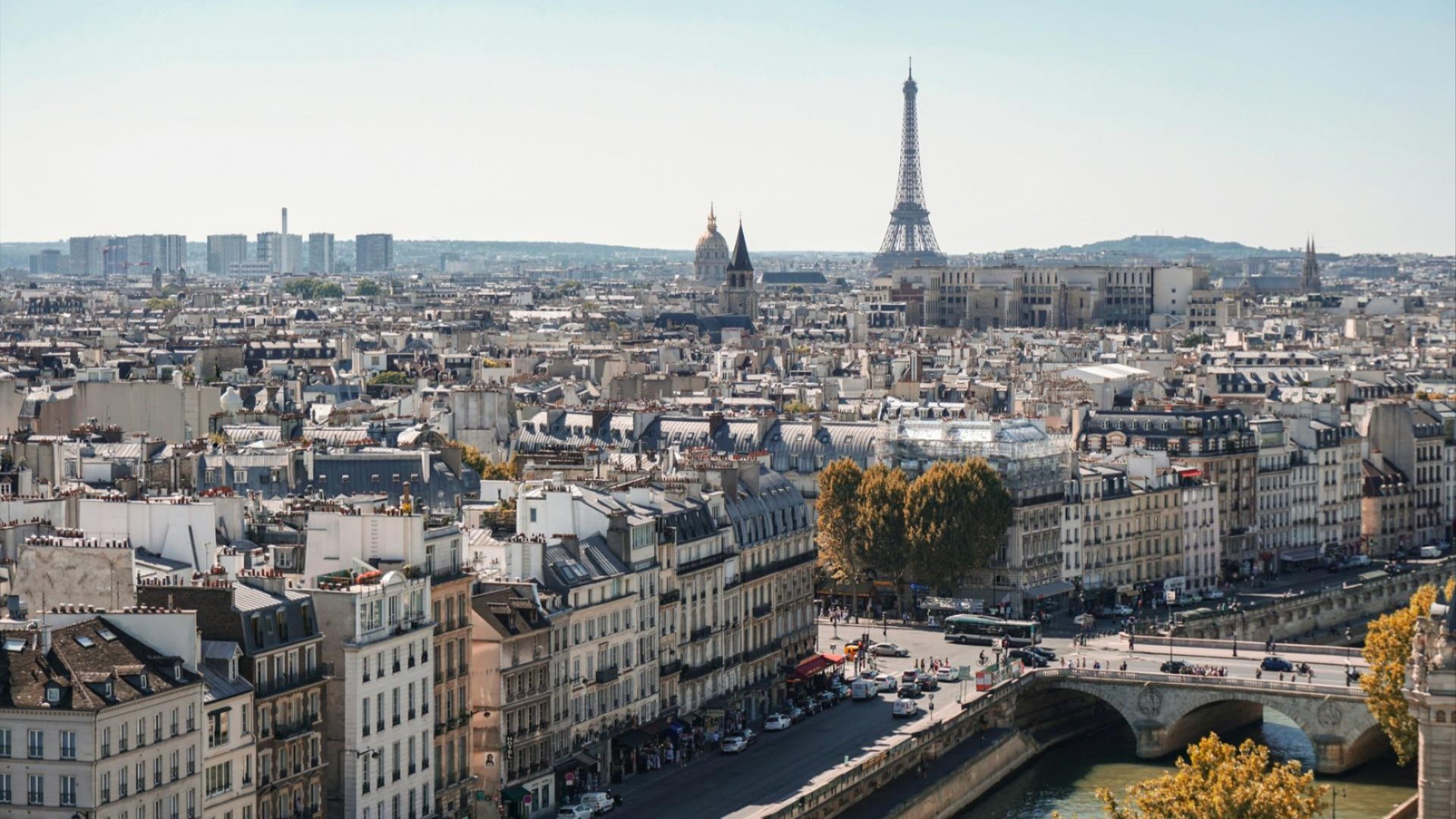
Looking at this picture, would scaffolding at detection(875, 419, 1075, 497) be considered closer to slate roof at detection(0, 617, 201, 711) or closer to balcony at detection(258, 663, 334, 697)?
balcony at detection(258, 663, 334, 697)

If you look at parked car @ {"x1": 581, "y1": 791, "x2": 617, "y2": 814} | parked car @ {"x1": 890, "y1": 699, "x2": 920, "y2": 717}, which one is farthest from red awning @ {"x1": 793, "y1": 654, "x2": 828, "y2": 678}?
parked car @ {"x1": 581, "y1": 791, "x2": 617, "y2": 814}

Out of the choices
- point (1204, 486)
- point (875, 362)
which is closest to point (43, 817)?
point (1204, 486)

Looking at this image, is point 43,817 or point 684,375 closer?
point 43,817

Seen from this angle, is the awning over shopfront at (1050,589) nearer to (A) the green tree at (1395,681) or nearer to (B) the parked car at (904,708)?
(B) the parked car at (904,708)

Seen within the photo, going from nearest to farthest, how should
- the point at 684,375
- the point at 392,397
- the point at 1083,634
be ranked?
the point at 1083,634, the point at 392,397, the point at 684,375

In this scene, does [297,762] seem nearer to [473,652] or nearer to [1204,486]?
[473,652]

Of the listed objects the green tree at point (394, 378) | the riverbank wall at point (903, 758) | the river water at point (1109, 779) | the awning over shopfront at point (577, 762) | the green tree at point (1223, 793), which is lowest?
the river water at point (1109, 779)

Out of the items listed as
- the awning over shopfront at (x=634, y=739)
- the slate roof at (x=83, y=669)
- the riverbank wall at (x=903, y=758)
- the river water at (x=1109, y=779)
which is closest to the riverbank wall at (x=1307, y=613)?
the river water at (x=1109, y=779)
